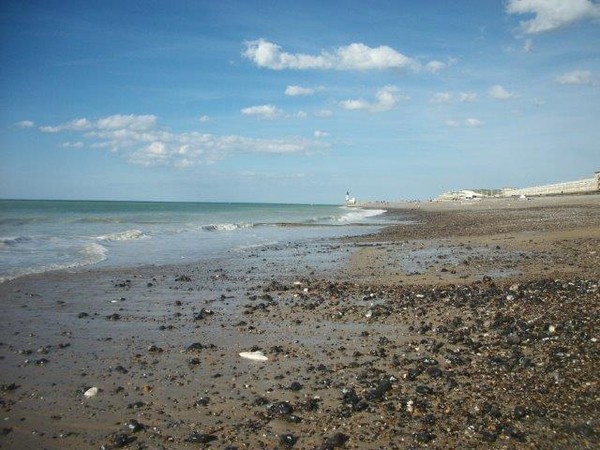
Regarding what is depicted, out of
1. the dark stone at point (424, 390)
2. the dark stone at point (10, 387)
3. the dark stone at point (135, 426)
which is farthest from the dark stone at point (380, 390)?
the dark stone at point (10, 387)

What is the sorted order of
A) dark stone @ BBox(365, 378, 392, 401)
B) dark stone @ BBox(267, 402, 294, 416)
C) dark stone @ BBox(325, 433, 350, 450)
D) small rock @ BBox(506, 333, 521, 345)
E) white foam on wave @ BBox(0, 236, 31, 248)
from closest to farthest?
dark stone @ BBox(325, 433, 350, 450) → dark stone @ BBox(267, 402, 294, 416) → dark stone @ BBox(365, 378, 392, 401) → small rock @ BBox(506, 333, 521, 345) → white foam on wave @ BBox(0, 236, 31, 248)

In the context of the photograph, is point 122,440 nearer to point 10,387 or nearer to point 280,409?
point 280,409

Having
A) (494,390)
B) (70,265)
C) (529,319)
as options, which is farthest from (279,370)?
(70,265)

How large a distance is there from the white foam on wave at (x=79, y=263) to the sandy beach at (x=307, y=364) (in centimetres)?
171

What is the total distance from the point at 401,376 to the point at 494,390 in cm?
122

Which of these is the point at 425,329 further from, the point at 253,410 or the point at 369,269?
the point at 369,269

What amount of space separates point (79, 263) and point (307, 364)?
1425 cm

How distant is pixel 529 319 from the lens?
27.6 feet

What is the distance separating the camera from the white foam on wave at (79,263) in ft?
48.3

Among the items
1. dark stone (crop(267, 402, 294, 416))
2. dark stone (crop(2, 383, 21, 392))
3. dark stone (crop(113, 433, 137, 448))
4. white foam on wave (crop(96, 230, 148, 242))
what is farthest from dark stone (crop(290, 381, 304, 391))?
white foam on wave (crop(96, 230, 148, 242))

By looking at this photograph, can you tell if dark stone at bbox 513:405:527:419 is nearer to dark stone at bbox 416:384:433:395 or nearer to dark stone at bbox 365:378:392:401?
dark stone at bbox 416:384:433:395

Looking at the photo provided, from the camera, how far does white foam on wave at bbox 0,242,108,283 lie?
14.7 m

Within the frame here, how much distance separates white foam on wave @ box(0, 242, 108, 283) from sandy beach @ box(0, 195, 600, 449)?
1.71m

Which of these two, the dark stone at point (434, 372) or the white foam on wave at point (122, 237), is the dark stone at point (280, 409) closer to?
the dark stone at point (434, 372)
